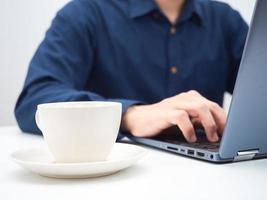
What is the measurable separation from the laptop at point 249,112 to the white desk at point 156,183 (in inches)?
0.7

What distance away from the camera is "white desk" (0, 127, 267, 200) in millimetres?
381

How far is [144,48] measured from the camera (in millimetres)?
1153

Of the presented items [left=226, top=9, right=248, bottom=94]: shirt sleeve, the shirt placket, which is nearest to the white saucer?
the shirt placket

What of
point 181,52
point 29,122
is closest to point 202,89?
point 181,52

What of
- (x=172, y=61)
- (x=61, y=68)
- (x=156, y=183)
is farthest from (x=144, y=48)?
(x=156, y=183)

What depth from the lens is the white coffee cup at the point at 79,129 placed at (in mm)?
444

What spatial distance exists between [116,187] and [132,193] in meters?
0.03

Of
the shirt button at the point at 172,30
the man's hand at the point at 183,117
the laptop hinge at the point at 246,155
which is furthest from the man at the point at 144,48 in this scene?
the laptop hinge at the point at 246,155

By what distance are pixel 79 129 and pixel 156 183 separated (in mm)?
99

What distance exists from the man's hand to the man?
0.31 metres

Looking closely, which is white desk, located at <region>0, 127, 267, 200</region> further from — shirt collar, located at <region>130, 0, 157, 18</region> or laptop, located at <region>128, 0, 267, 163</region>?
shirt collar, located at <region>130, 0, 157, 18</region>

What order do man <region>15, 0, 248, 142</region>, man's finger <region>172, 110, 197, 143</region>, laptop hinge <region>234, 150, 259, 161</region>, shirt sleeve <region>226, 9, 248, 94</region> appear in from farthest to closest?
1. shirt sleeve <region>226, 9, 248, 94</region>
2. man <region>15, 0, 248, 142</region>
3. man's finger <region>172, 110, 197, 143</region>
4. laptop hinge <region>234, 150, 259, 161</region>

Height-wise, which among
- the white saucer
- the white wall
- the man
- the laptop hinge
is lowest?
the white wall

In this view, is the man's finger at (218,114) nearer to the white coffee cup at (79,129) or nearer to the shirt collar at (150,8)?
the white coffee cup at (79,129)
